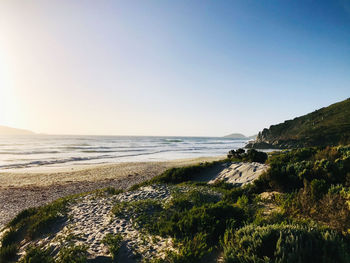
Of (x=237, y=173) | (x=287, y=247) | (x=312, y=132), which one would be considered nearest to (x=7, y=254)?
(x=287, y=247)

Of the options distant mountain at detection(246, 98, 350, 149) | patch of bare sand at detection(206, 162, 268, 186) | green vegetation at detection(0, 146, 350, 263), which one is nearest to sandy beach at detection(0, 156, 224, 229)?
green vegetation at detection(0, 146, 350, 263)

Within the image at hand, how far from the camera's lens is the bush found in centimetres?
325

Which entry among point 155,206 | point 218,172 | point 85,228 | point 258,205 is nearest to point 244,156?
point 218,172

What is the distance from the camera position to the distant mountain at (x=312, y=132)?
3793cm

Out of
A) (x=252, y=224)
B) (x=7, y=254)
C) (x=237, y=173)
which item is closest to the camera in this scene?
(x=252, y=224)

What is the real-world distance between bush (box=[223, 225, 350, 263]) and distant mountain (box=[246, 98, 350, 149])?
28893 mm

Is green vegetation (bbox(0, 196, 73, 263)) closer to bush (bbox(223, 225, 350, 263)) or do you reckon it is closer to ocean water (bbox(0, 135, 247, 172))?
bush (bbox(223, 225, 350, 263))

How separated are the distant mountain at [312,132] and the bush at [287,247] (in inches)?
1138

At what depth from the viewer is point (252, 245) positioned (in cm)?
369

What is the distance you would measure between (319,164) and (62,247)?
33.2ft

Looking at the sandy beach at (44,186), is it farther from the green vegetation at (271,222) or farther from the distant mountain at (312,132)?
the distant mountain at (312,132)

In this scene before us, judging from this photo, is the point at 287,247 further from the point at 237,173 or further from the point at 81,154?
the point at 81,154

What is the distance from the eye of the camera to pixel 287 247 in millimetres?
3479

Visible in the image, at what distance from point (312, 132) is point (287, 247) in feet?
166
